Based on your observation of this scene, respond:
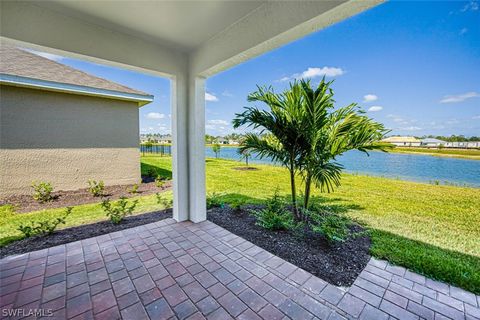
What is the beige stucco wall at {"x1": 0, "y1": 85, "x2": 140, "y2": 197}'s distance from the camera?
4.57 m

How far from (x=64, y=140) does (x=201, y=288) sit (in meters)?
5.82

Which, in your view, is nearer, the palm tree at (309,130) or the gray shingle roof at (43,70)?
the palm tree at (309,130)

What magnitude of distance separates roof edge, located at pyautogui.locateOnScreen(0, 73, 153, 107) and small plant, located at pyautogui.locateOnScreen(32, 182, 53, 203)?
2.39 m

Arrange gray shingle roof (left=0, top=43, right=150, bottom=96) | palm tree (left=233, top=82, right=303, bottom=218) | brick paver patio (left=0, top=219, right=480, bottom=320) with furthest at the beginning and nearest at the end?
gray shingle roof (left=0, top=43, right=150, bottom=96)
palm tree (left=233, top=82, right=303, bottom=218)
brick paver patio (left=0, top=219, right=480, bottom=320)

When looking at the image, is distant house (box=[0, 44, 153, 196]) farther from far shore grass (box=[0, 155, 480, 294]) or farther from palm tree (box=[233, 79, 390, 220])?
palm tree (box=[233, 79, 390, 220])

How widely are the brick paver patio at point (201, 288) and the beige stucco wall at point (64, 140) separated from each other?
151 inches

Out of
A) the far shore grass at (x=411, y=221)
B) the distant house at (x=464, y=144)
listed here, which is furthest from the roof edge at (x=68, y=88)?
the distant house at (x=464, y=144)

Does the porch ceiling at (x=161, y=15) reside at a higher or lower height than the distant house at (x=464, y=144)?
higher

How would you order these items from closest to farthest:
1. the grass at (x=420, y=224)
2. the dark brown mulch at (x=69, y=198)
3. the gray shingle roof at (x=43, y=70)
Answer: the grass at (x=420, y=224) < the dark brown mulch at (x=69, y=198) < the gray shingle roof at (x=43, y=70)

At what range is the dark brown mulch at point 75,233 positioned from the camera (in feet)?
8.01

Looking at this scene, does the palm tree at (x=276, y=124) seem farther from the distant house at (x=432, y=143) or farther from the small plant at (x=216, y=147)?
the small plant at (x=216, y=147)

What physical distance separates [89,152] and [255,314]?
6280 millimetres

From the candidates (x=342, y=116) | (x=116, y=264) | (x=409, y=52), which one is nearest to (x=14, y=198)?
(x=116, y=264)

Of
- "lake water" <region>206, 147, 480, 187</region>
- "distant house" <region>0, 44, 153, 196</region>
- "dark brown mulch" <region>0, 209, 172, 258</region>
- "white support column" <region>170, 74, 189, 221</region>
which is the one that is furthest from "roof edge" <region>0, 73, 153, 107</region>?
"dark brown mulch" <region>0, 209, 172, 258</region>
